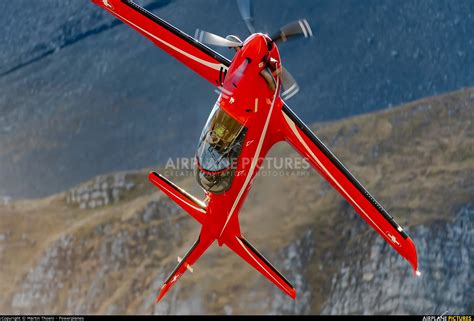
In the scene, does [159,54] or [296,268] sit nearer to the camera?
[296,268]

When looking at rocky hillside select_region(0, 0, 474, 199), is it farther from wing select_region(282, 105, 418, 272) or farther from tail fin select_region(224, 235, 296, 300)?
wing select_region(282, 105, 418, 272)

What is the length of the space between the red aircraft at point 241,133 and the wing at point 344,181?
0.06 meters

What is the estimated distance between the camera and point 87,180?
235 feet

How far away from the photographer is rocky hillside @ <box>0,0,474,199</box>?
2906 inches

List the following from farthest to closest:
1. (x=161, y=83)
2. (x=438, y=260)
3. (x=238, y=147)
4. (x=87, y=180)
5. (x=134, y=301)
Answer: (x=161, y=83) → (x=87, y=180) → (x=134, y=301) → (x=438, y=260) → (x=238, y=147)

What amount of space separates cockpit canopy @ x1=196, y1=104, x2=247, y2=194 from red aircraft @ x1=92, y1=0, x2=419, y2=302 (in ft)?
0.17

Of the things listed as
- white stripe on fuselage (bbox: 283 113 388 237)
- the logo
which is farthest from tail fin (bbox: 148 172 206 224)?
the logo

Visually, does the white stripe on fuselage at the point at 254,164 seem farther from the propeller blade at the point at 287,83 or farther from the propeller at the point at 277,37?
the propeller at the point at 277,37

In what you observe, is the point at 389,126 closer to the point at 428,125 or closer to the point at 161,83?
the point at 428,125

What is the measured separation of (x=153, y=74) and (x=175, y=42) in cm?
3942

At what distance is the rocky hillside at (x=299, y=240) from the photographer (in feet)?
173

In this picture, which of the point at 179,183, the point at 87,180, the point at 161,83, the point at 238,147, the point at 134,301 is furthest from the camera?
the point at 161,83

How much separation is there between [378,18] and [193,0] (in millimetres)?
22194

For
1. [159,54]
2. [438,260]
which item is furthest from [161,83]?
[438,260]
